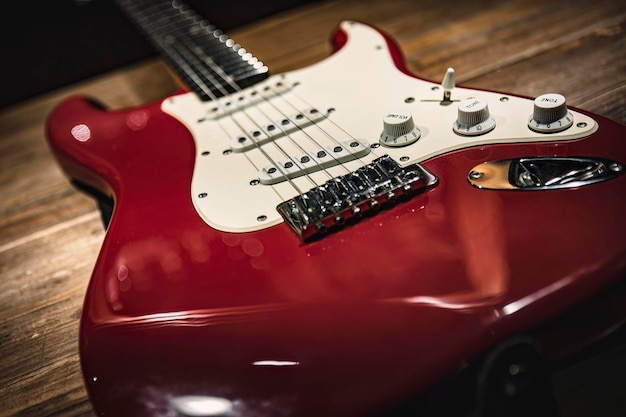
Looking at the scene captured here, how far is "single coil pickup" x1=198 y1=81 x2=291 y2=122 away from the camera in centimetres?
93

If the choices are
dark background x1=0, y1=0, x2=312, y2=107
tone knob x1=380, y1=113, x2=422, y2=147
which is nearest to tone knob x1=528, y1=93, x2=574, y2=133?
tone knob x1=380, y1=113, x2=422, y2=147

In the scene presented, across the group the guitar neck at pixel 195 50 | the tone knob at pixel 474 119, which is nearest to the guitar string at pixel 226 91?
the guitar neck at pixel 195 50

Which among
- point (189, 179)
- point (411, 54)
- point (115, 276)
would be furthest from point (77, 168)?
point (411, 54)

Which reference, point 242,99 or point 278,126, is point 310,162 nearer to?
point 278,126

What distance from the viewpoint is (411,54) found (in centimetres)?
119

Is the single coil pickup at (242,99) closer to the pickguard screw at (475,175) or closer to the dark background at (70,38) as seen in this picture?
the pickguard screw at (475,175)

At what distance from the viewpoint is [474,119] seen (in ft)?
2.38

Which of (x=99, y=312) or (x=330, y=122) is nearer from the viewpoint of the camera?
(x=99, y=312)

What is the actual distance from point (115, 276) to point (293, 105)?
374 mm

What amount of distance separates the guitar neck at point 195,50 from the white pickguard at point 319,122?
0.03 metres

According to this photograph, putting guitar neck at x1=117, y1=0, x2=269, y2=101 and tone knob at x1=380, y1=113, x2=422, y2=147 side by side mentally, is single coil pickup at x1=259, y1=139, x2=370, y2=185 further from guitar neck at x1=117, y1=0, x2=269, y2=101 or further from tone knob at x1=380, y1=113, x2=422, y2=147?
guitar neck at x1=117, y1=0, x2=269, y2=101

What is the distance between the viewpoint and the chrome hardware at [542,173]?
0.61 m

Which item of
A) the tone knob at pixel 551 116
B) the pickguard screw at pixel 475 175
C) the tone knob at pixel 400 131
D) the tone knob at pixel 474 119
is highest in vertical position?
the tone knob at pixel 551 116

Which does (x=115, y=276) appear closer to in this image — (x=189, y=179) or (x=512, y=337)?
(x=189, y=179)
